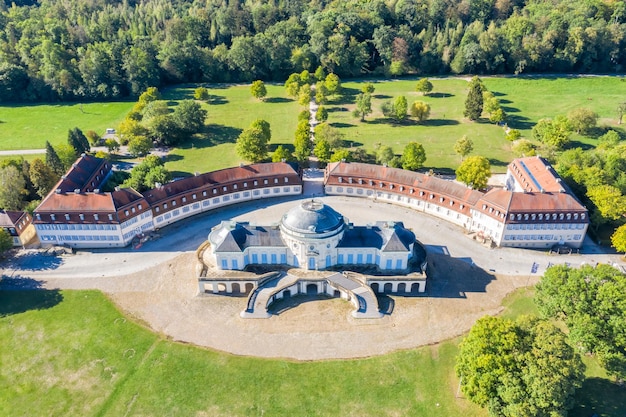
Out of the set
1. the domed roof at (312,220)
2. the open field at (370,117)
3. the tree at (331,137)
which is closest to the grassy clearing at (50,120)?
the open field at (370,117)

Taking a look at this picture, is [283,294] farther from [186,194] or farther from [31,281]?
[31,281]

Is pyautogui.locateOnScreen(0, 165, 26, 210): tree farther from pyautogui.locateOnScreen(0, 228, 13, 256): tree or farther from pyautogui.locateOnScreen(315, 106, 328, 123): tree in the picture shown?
pyautogui.locateOnScreen(315, 106, 328, 123): tree

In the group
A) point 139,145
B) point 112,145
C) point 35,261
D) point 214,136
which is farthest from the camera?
point 214,136

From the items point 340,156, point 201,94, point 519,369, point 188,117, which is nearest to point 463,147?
point 340,156

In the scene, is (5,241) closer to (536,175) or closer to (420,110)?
(536,175)

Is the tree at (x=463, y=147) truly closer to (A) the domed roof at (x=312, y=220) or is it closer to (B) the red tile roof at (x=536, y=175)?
(B) the red tile roof at (x=536, y=175)

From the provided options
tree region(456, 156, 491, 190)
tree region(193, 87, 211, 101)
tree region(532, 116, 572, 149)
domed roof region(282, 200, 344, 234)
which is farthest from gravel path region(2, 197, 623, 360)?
tree region(193, 87, 211, 101)
